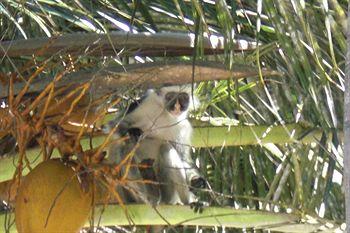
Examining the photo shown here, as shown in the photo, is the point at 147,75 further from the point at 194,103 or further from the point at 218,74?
the point at 194,103

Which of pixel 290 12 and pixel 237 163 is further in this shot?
pixel 237 163

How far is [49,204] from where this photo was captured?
2250 millimetres

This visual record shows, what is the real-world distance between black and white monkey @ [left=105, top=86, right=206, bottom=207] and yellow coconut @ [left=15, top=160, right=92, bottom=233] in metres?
1.36

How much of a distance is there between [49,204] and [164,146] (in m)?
2.08

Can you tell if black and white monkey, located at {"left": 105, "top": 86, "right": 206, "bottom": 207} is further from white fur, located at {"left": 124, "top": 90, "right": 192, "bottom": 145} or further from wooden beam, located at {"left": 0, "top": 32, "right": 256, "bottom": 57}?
wooden beam, located at {"left": 0, "top": 32, "right": 256, "bottom": 57}

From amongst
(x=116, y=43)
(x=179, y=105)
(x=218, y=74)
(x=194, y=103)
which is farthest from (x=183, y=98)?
(x=218, y=74)

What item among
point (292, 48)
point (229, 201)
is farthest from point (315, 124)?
point (292, 48)

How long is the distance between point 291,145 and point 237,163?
1.19ft

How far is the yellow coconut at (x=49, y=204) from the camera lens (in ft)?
7.31

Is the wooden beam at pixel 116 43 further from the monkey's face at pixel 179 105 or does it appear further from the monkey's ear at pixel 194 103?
the monkey's face at pixel 179 105

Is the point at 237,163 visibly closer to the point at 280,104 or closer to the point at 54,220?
the point at 280,104

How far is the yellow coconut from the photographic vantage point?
223 centimetres

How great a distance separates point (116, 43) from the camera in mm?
2244

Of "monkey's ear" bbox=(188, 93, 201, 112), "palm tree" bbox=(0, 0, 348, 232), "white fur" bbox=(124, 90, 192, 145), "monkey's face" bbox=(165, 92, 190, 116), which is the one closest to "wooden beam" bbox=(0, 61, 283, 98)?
"palm tree" bbox=(0, 0, 348, 232)
